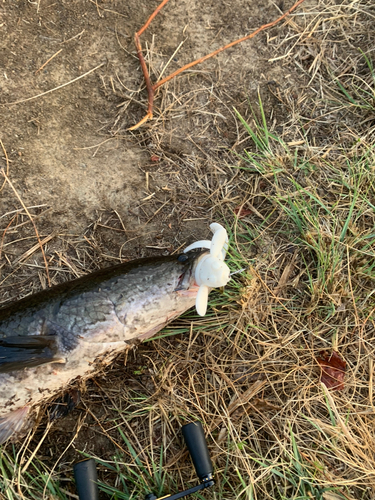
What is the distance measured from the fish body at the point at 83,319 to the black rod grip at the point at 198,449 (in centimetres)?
78

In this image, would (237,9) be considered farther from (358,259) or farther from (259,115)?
(358,259)

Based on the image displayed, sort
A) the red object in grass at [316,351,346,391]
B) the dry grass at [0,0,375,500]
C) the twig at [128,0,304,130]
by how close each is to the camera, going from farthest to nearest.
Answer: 1. the twig at [128,0,304,130]
2. the red object in grass at [316,351,346,391]
3. the dry grass at [0,0,375,500]

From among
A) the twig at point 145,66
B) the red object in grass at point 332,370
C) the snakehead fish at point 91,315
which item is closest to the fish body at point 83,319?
the snakehead fish at point 91,315

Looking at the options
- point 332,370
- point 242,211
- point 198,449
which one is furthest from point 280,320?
point 198,449

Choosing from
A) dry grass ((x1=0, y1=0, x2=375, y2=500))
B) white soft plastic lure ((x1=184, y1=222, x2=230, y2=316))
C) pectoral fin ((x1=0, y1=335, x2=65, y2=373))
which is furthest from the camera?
dry grass ((x1=0, y1=0, x2=375, y2=500))

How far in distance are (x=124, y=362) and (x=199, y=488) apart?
1.04m

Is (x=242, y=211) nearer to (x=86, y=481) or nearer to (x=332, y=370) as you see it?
(x=332, y=370)

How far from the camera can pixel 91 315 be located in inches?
102

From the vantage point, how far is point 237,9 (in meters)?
3.51

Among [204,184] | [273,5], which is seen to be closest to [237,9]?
[273,5]

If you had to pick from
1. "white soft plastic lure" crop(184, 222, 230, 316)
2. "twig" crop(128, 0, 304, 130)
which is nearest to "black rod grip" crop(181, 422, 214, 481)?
"white soft plastic lure" crop(184, 222, 230, 316)

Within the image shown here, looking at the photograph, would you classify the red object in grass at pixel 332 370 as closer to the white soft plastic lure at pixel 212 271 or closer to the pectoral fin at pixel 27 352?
the white soft plastic lure at pixel 212 271

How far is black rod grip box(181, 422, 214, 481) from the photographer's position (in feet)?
8.87

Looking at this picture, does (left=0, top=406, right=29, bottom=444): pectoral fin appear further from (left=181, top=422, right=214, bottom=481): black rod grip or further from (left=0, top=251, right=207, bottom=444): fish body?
(left=181, top=422, right=214, bottom=481): black rod grip
